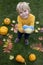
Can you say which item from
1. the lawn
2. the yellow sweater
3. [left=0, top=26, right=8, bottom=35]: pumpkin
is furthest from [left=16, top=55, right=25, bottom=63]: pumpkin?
[left=0, top=26, right=8, bottom=35]: pumpkin

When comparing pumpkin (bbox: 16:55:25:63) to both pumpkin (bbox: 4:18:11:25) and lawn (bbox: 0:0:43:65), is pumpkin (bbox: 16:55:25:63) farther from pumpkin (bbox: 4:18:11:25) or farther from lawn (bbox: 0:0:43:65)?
pumpkin (bbox: 4:18:11:25)

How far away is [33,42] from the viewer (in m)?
3.45

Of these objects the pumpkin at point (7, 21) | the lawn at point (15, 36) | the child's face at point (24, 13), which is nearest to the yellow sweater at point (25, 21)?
the child's face at point (24, 13)

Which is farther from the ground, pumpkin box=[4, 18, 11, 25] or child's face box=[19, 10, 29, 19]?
child's face box=[19, 10, 29, 19]

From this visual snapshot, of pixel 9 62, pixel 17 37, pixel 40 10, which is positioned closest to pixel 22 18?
pixel 17 37

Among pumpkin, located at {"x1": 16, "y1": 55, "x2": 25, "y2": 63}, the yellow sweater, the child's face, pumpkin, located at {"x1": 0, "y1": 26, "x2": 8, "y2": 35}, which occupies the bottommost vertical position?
pumpkin, located at {"x1": 16, "y1": 55, "x2": 25, "y2": 63}

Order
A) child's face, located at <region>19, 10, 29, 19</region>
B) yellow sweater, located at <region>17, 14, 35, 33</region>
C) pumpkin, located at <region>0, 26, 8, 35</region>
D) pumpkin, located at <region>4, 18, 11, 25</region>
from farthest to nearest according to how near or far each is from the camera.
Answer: pumpkin, located at <region>4, 18, 11, 25</region> < pumpkin, located at <region>0, 26, 8, 35</region> < yellow sweater, located at <region>17, 14, 35, 33</region> < child's face, located at <region>19, 10, 29, 19</region>

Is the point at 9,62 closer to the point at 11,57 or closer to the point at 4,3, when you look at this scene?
the point at 11,57

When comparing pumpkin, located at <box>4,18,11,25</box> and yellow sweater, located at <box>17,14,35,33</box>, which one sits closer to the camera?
yellow sweater, located at <box>17,14,35,33</box>

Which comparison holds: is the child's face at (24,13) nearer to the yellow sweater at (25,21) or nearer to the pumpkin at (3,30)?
the yellow sweater at (25,21)

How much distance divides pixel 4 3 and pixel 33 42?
3.73 feet

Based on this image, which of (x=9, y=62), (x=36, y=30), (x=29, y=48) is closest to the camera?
(x=9, y=62)

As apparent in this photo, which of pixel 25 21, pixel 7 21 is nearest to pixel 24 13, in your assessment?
pixel 25 21

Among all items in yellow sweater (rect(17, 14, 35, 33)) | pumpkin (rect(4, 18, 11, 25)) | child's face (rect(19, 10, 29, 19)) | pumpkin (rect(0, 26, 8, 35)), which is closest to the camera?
child's face (rect(19, 10, 29, 19))
